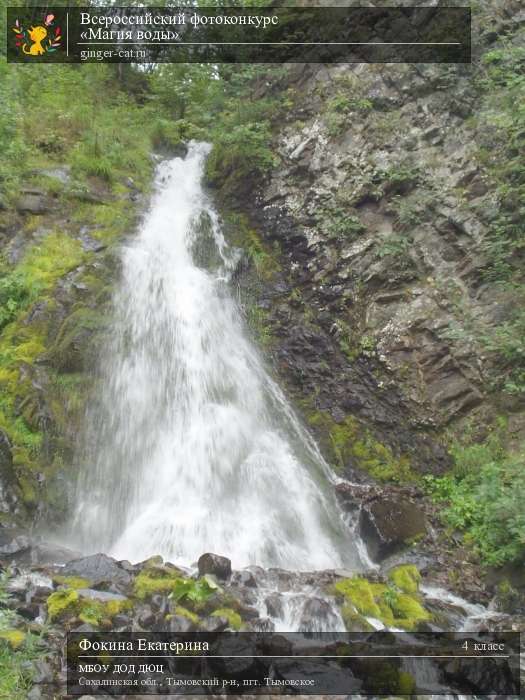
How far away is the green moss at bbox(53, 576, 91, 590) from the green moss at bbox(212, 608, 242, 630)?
4.61 ft

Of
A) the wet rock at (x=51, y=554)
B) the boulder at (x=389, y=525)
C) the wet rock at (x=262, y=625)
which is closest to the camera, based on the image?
the wet rock at (x=262, y=625)

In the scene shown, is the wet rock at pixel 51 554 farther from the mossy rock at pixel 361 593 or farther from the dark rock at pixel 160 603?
the mossy rock at pixel 361 593

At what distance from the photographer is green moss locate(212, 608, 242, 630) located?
203 inches

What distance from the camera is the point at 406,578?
682 cm

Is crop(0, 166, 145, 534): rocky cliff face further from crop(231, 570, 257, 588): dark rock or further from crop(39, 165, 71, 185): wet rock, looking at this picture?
crop(231, 570, 257, 588): dark rock

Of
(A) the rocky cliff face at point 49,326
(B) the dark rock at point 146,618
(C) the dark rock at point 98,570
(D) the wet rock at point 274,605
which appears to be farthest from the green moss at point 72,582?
(D) the wet rock at point 274,605

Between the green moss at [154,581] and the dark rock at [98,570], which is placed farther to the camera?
the dark rock at [98,570]

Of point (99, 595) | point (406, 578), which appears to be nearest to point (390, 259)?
point (406, 578)

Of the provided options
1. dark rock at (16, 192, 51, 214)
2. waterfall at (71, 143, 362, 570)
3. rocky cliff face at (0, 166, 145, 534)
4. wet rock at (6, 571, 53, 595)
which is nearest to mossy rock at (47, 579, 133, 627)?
wet rock at (6, 571, 53, 595)

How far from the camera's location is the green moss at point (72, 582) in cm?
550

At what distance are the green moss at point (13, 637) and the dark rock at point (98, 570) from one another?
46.9 inches

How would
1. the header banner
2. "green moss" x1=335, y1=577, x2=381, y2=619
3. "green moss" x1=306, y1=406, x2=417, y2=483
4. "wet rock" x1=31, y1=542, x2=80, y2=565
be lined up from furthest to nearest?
A: 1. the header banner
2. "green moss" x1=306, y1=406, x2=417, y2=483
3. "wet rock" x1=31, y1=542, x2=80, y2=565
4. "green moss" x1=335, y1=577, x2=381, y2=619

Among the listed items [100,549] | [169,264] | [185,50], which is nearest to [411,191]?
[169,264]

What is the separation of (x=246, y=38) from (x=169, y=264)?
7592mm
